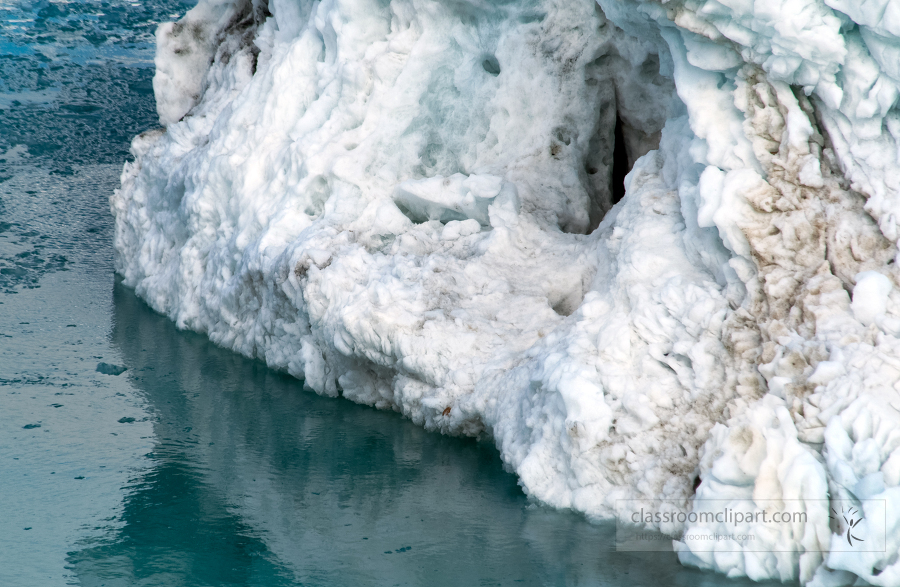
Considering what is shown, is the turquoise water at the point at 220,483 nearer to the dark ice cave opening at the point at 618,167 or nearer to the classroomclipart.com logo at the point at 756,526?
the classroomclipart.com logo at the point at 756,526

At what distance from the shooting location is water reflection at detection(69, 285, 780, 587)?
10.7 feet

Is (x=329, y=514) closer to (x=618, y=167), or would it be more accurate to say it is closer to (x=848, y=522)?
(x=848, y=522)

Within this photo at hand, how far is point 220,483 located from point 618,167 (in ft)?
11.3

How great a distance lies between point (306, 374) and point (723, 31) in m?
3.29

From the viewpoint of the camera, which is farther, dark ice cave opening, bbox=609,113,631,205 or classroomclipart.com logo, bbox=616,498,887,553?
dark ice cave opening, bbox=609,113,631,205

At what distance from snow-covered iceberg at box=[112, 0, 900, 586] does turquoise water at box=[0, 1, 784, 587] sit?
256 mm

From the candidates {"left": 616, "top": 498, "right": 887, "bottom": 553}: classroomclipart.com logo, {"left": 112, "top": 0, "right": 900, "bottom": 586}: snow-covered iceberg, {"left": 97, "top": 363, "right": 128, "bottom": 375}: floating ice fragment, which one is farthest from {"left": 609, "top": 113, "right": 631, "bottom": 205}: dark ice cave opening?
{"left": 97, "top": 363, "right": 128, "bottom": 375}: floating ice fragment

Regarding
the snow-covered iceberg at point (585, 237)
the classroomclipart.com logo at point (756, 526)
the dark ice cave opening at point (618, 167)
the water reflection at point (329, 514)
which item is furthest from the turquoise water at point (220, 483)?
the dark ice cave opening at point (618, 167)

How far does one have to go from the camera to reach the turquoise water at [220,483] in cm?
331

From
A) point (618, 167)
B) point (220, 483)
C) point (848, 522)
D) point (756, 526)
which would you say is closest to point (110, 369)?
point (220, 483)

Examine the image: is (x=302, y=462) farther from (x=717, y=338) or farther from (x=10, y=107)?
(x=10, y=107)

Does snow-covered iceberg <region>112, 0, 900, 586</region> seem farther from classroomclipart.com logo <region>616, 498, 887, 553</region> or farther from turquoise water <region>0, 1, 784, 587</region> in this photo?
turquoise water <region>0, 1, 784, 587</region>

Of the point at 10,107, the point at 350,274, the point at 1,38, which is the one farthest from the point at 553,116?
the point at 1,38

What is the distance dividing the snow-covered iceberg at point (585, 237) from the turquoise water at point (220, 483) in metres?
0.26
